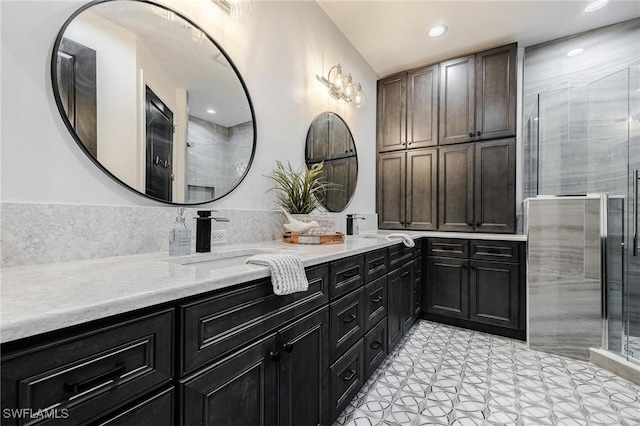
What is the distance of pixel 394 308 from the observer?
2.05 m

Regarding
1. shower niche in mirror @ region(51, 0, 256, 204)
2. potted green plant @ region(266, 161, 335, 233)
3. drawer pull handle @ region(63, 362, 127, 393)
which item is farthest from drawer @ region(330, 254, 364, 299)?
drawer pull handle @ region(63, 362, 127, 393)

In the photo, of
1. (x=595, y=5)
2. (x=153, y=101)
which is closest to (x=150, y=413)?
(x=153, y=101)

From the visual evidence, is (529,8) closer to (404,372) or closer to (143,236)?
(404,372)

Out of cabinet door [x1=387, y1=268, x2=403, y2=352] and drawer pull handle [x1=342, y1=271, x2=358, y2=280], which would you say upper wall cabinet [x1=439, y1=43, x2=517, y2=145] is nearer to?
cabinet door [x1=387, y1=268, x2=403, y2=352]

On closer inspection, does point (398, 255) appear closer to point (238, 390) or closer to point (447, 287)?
point (447, 287)

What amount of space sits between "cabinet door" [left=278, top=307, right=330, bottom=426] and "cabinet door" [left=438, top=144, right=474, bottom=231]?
7.21 feet

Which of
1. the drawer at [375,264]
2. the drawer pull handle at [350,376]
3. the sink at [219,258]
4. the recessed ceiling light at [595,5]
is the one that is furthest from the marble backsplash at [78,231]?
the recessed ceiling light at [595,5]

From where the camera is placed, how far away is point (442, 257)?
108 inches

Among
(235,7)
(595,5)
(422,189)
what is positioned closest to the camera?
(235,7)

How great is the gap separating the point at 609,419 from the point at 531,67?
305 centimetres

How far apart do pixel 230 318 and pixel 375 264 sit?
3.68ft

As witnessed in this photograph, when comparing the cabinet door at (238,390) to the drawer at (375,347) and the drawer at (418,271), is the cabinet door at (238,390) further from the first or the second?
the drawer at (418,271)

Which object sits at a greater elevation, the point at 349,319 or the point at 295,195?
the point at 295,195

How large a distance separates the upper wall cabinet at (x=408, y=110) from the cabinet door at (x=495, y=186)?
1.78 ft
